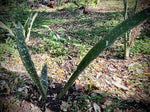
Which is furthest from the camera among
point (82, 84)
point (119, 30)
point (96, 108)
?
point (82, 84)

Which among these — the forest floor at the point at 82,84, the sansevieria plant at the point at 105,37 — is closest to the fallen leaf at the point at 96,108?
the forest floor at the point at 82,84

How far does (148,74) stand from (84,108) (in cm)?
121

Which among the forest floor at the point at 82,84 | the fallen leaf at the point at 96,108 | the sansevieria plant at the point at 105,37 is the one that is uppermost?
the sansevieria plant at the point at 105,37

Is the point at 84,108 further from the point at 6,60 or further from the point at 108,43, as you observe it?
the point at 6,60

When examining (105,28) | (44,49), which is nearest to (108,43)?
(44,49)

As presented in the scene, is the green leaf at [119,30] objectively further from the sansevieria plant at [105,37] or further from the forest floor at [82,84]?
the forest floor at [82,84]

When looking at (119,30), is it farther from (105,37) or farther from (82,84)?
(82,84)

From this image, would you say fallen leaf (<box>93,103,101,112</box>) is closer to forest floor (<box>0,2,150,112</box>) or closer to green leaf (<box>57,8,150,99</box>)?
forest floor (<box>0,2,150,112</box>)

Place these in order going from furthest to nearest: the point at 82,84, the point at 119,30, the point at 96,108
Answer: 1. the point at 82,84
2. the point at 96,108
3. the point at 119,30

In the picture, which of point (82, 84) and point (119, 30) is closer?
point (119, 30)

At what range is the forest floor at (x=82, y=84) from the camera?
1229 millimetres

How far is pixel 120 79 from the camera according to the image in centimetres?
170

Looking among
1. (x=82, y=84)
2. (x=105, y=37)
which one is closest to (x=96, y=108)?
(x=82, y=84)

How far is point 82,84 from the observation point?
1563mm
